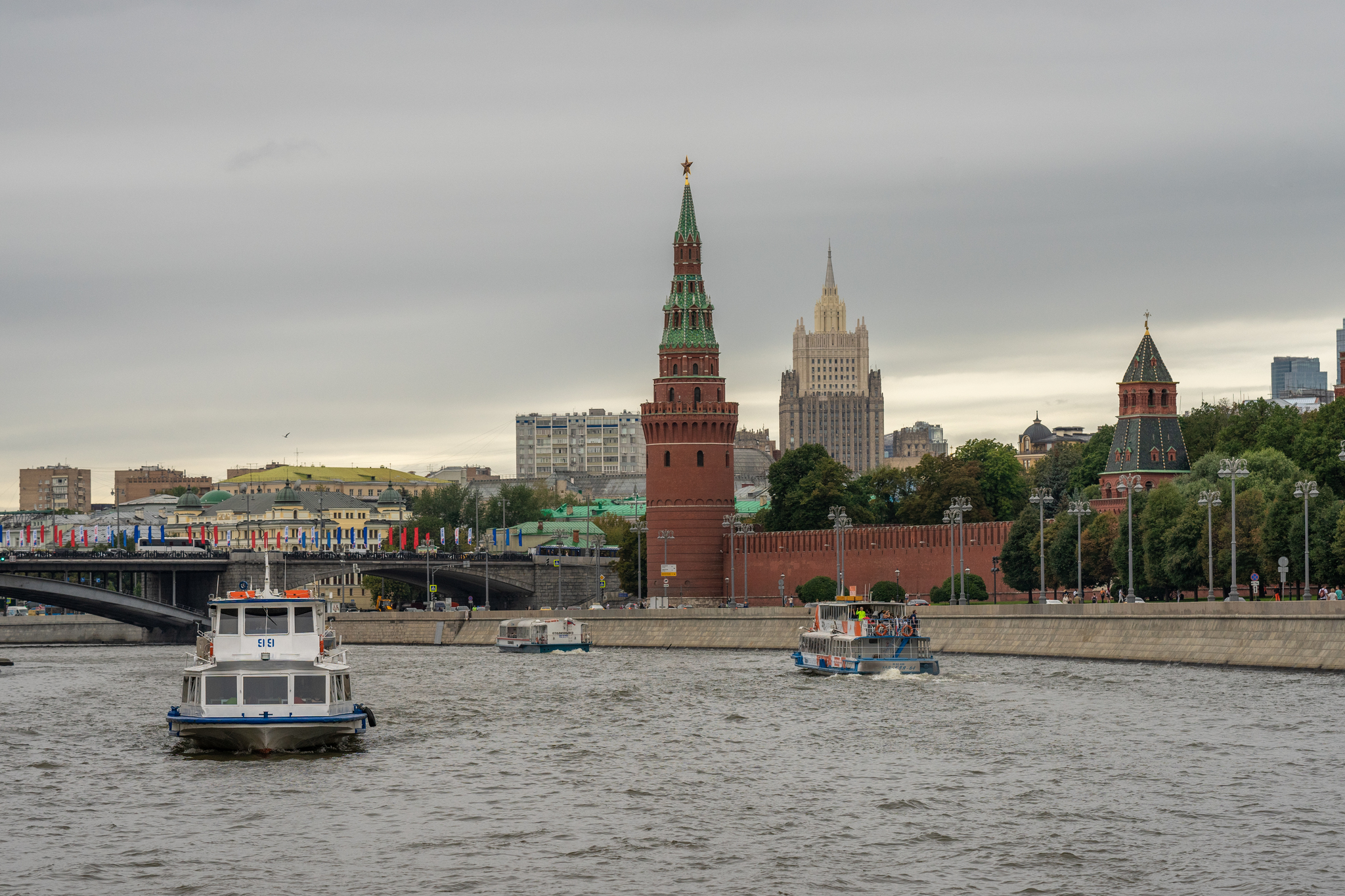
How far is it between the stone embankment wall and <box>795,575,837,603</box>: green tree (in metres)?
46.0

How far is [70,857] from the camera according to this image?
1225 inches

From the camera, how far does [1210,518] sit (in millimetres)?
74625

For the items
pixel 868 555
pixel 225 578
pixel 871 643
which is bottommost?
pixel 871 643

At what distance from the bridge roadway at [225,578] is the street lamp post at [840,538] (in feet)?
70.0

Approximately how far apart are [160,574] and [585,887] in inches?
3996

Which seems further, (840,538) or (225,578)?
(225,578)

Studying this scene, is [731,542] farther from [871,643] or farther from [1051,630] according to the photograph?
[871,643]

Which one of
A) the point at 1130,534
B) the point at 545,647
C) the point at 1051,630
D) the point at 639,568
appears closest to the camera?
the point at 1130,534

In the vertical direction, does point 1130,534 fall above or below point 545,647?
above

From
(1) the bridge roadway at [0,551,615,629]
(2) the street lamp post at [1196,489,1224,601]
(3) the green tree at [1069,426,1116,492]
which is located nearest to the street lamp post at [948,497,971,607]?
(2) the street lamp post at [1196,489,1224,601]

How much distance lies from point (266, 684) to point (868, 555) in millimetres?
78645

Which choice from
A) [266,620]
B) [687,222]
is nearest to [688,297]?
[687,222]

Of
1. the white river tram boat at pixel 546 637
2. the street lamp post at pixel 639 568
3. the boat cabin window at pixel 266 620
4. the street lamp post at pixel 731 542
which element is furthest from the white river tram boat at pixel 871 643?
the street lamp post at pixel 639 568

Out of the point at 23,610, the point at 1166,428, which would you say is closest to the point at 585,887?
the point at 1166,428
